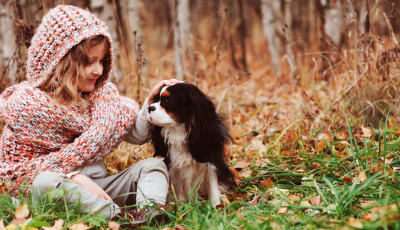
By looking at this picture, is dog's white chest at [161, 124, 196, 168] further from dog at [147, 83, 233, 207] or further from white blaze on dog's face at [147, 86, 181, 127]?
white blaze on dog's face at [147, 86, 181, 127]

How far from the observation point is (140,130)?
8.27ft

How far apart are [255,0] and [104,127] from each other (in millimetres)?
8669

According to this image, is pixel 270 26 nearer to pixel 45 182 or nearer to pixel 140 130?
pixel 140 130

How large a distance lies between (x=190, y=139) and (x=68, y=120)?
80cm

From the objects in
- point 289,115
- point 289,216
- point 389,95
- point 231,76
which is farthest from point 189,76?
point 289,216

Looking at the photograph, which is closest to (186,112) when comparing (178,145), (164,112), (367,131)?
(164,112)

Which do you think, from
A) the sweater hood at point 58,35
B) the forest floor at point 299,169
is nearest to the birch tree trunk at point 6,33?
the forest floor at point 299,169

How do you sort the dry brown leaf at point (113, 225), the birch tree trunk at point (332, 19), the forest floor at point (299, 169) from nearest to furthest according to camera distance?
the forest floor at point (299, 169) < the dry brown leaf at point (113, 225) < the birch tree trunk at point (332, 19)

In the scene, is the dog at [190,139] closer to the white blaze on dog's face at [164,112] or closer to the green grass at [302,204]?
the white blaze on dog's face at [164,112]

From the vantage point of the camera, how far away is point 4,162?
2299 mm

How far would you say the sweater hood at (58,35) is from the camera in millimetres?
2215

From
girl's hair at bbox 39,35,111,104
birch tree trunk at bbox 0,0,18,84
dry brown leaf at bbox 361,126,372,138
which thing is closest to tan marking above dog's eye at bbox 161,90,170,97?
girl's hair at bbox 39,35,111,104

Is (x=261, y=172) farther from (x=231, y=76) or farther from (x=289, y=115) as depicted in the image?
(x=231, y=76)

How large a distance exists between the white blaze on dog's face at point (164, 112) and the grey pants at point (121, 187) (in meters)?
0.29
